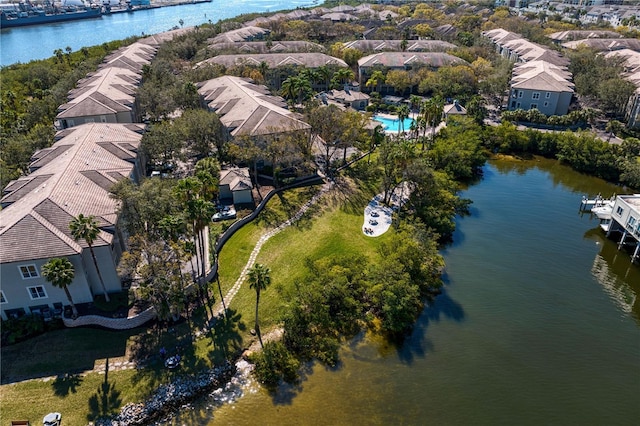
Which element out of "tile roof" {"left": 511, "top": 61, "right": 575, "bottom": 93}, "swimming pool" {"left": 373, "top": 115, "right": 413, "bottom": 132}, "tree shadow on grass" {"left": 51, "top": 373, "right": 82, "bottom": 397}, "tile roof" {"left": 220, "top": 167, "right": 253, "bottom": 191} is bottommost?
"tree shadow on grass" {"left": 51, "top": 373, "right": 82, "bottom": 397}

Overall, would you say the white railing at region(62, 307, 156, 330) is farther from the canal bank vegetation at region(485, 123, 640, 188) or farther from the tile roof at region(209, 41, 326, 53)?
the tile roof at region(209, 41, 326, 53)

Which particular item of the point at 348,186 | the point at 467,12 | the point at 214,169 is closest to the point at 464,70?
the point at 348,186

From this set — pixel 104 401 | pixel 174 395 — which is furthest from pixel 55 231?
pixel 174 395

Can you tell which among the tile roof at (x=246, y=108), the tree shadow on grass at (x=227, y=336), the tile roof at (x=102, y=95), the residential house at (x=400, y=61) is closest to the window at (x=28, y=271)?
the tree shadow on grass at (x=227, y=336)

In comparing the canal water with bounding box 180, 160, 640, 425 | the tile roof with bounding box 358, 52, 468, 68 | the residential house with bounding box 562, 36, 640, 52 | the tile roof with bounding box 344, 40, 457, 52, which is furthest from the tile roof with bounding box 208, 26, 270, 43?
the canal water with bounding box 180, 160, 640, 425

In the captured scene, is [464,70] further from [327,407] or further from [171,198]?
[327,407]

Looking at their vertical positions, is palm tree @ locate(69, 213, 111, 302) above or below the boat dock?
above

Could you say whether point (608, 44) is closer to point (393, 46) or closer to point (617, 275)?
A: point (393, 46)
